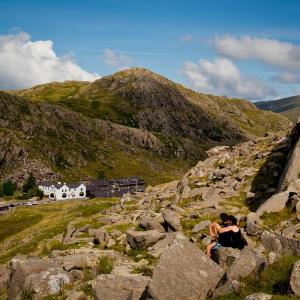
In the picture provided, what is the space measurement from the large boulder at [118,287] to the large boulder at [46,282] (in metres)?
2.58

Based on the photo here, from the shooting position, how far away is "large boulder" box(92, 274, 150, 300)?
19.5 meters

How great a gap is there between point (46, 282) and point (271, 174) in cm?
3336

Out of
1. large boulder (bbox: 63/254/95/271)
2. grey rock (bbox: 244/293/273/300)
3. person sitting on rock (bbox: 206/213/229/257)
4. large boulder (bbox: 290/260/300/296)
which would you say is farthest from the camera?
large boulder (bbox: 63/254/95/271)

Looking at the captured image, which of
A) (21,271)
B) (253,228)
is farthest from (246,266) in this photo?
(21,271)

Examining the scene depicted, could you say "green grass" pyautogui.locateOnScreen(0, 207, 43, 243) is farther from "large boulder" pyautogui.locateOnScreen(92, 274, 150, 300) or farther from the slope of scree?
"large boulder" pyautogui.locateOnScreen(92, 274, 150, 300)

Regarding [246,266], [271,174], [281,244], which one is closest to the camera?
[246,266]

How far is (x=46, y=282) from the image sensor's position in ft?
74.8

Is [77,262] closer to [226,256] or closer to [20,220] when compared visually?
[226,256]

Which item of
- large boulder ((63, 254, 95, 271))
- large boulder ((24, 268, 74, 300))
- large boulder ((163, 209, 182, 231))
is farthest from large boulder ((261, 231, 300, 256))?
large boulder ((24, 268, 74, 300))

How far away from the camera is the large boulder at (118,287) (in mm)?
19453

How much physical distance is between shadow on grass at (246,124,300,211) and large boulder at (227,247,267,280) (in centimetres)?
2391

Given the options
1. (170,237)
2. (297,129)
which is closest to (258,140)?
(297,129)

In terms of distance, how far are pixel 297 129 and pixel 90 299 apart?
35.4 m

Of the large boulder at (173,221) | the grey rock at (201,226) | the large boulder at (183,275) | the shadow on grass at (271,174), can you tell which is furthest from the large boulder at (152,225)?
the large boulder at (183,275)
